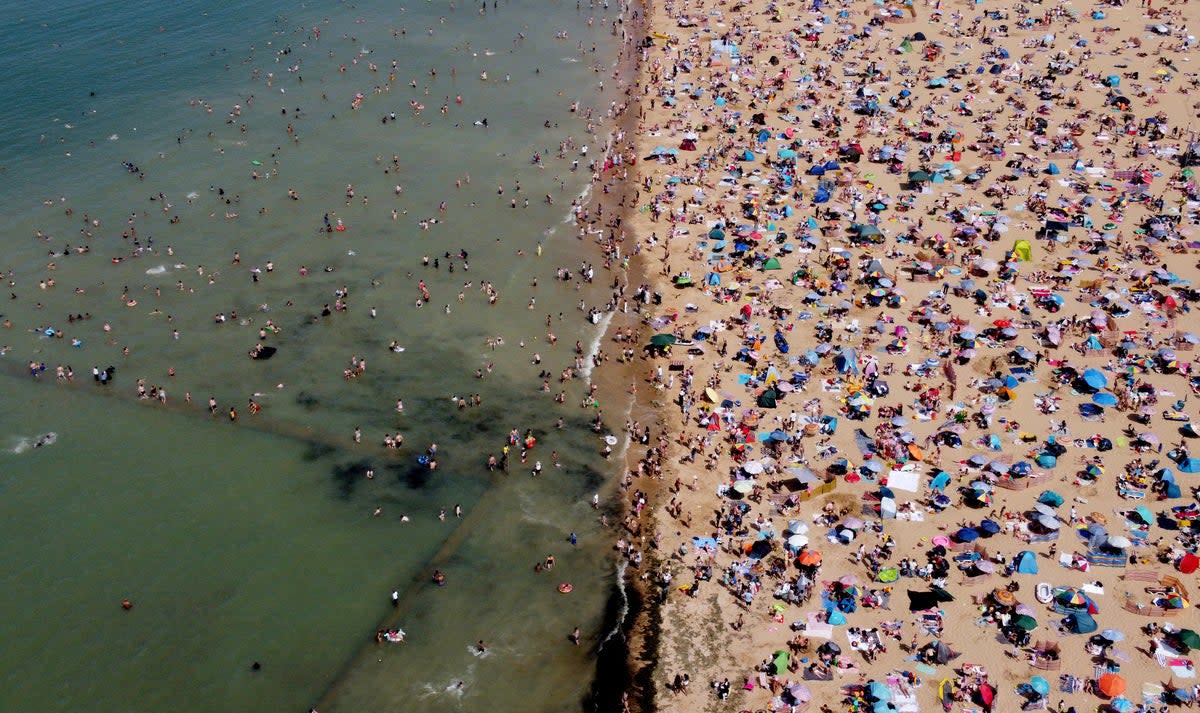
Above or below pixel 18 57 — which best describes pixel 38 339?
below

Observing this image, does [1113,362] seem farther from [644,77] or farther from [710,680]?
[644,77]

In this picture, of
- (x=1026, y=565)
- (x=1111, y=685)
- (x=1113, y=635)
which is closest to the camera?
(x=1111, y=685)

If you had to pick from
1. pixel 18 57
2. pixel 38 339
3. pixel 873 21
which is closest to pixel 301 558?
pixel 38 339

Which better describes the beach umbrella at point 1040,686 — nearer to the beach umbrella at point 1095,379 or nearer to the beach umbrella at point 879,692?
the beach umbrella at point 879,692

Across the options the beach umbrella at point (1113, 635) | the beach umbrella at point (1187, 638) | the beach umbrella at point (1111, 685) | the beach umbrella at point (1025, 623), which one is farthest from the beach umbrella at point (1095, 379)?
the beach umbrella at point (1111, 685)

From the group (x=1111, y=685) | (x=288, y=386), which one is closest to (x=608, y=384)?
(x=288, y=386)

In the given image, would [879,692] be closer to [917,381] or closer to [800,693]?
[800,693]

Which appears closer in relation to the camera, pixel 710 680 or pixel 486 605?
pixel 710 680
